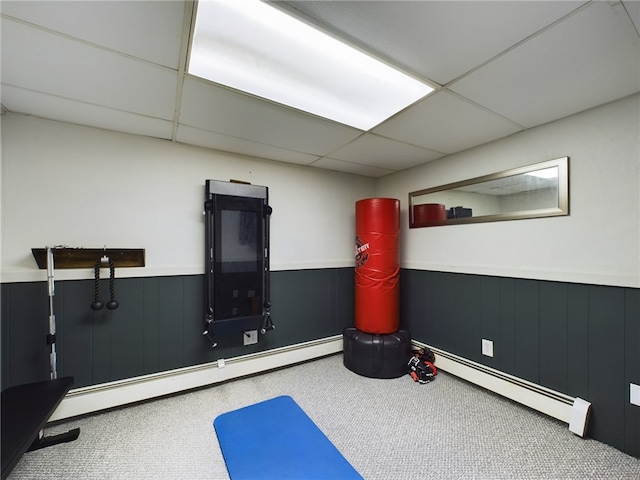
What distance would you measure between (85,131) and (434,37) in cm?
268

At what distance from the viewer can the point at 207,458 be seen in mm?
1749

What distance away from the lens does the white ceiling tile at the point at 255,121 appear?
178 cm

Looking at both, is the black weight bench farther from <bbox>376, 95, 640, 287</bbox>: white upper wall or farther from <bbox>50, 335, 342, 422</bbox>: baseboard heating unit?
<bbox>376, 95, 640, 287</bbox>: white upper wall

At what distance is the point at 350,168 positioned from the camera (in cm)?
349

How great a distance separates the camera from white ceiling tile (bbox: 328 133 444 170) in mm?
2600

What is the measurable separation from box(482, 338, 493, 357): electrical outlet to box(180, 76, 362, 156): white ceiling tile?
2350 millimetres

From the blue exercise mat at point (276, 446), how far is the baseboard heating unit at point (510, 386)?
1687 mm

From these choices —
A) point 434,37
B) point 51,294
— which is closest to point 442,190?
point 434,37

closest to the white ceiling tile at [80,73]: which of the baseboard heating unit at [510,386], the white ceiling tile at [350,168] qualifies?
the white ceiling tile at [350,168]

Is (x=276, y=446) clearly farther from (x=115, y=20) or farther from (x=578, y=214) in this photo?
(x=578, y=214)

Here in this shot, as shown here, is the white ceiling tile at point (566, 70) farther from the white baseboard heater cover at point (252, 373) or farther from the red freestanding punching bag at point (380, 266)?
the white baseboard heater cover at point (252, 373)

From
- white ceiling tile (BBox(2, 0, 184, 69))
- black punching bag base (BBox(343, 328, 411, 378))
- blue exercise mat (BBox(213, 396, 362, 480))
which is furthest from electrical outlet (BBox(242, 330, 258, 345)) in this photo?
white ceiling tile (BBox(2, 0, 184, 69))

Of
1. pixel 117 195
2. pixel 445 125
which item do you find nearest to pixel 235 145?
pixel 117 195

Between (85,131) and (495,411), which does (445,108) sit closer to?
(495,411)
